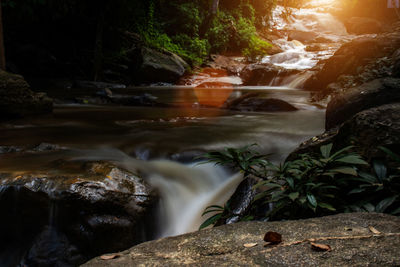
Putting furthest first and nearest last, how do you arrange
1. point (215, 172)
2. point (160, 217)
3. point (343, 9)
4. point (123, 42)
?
point (343, 9)
point (123, 42)
point (215, 172)
point (160, 217)

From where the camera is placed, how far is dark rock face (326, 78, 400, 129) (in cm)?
334

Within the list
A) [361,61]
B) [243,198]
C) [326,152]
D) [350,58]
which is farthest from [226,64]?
[326,152]

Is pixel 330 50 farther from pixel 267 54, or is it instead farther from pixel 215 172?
pixel 215 172

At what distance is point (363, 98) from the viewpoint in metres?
3.54

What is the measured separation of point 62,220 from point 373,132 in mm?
2486

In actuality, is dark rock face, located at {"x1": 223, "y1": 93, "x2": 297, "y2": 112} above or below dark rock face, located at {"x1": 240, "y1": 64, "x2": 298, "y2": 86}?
below

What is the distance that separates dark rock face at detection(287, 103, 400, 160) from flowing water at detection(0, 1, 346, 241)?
807 mm

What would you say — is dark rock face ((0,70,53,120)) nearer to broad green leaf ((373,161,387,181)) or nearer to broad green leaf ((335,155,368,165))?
broad green leaf ((335,155,368,165))

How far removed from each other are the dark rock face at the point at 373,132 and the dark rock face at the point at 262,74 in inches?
488

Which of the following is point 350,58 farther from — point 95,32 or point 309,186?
point 95,32

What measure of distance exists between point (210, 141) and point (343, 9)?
38466mm

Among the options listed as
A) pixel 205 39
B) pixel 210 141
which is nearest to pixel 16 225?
pixel 210 141

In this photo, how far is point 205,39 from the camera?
20125 millimetres

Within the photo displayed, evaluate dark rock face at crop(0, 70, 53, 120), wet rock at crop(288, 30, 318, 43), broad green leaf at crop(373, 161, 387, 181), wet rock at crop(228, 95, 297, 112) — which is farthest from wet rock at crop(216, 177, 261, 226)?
wet rock at crop(288, 30, 318, 43)
